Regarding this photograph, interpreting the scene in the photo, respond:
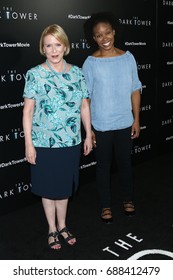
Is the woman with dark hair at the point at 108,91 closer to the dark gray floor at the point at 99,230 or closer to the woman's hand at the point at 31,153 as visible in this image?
the dark gray floor at the point at 99,230

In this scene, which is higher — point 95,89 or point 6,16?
point 6,16

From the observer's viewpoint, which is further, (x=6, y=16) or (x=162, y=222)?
(x=162, y=222)

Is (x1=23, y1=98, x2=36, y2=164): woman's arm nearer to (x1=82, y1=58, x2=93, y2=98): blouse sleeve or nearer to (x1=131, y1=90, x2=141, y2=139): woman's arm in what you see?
(x1=82, y1=58, x2=93, y2=98): blouse sleeve

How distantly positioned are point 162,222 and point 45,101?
4.46ft

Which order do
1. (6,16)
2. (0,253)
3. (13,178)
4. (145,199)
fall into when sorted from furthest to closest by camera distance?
(145,199)
(13,178)
(6,16)
(0,253)

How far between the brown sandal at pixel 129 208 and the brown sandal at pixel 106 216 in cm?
16

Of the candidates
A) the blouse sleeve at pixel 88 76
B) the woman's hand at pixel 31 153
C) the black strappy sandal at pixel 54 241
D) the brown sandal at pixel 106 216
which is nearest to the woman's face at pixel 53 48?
the blouse sleeve at pixel 88 76

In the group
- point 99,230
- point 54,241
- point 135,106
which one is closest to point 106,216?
point 99,230

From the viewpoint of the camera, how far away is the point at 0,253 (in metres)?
2.38

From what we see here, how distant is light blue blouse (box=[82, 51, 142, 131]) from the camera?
244 cm

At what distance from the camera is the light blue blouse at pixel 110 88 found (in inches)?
96.2

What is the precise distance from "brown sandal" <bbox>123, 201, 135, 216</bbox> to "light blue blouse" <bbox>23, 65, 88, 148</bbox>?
91 centimetres
